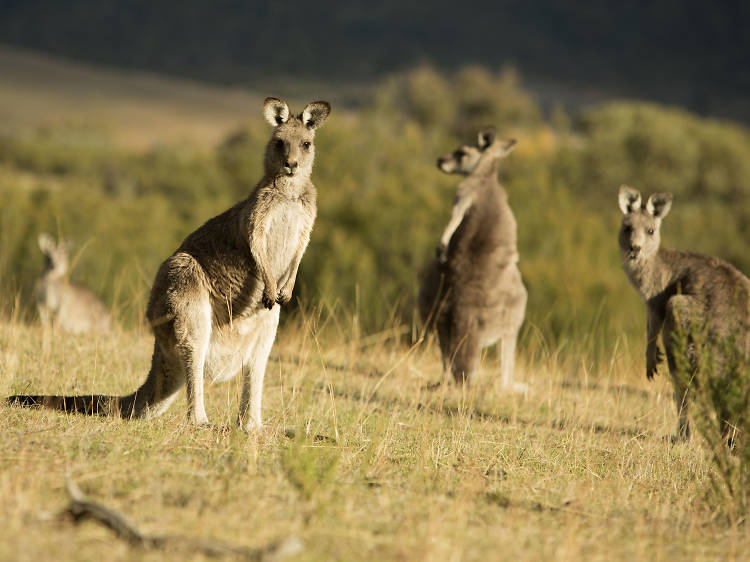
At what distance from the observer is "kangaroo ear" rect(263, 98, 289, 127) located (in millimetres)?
4539

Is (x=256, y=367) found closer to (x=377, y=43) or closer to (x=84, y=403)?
(x=84, y=403)

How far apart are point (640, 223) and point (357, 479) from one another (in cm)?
310

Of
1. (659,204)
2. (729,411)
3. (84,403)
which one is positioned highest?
(659,204)

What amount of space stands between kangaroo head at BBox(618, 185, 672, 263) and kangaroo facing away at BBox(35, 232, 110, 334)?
→ 20.9 ft

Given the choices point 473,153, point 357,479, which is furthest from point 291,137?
point 473,153

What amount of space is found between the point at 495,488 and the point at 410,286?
11.2m

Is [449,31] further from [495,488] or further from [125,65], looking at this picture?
[495,488]

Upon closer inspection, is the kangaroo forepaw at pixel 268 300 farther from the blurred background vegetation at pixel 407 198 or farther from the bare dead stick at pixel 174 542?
the blurred background vegetation at pixel 407 198

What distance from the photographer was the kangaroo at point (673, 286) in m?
4.87

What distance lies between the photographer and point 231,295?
4.23 m

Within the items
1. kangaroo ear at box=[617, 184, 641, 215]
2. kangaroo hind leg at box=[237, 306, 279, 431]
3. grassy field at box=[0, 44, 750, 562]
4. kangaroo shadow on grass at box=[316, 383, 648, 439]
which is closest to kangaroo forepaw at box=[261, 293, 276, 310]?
kangaroo hind leg at box=[237, 306, 279, 431]

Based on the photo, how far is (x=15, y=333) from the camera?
5.87 meters

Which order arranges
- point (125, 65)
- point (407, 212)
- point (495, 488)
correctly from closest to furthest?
point (495, 488) → point (407, 212) → point (125, 65)

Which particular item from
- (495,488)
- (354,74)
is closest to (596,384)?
(495,488)
